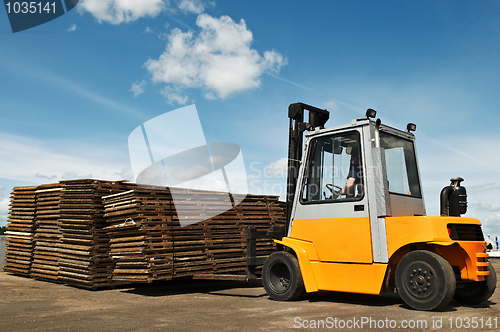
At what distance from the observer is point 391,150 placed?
21.7ft

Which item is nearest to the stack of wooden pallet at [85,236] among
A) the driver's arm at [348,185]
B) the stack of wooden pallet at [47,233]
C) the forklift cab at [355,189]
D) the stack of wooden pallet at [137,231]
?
the stack of wooden pallet at [137,231]

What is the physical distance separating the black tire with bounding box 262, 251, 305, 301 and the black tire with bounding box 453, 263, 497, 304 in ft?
8.13

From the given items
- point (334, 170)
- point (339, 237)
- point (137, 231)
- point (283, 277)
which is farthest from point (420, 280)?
point (137, 231)

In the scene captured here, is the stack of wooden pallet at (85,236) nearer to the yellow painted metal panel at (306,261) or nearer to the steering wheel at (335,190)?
the yellow painted metal panel at (306,261)

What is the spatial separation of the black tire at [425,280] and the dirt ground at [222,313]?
0.16m

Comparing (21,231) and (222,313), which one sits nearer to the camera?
(222,313)

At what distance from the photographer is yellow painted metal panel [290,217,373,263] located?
595cm

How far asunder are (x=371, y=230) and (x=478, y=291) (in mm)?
2049

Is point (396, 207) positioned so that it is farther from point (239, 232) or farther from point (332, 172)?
point (239, 232)

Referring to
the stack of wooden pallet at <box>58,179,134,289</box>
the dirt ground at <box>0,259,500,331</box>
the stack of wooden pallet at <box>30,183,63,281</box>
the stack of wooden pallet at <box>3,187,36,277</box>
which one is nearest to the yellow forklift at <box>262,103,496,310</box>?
the dirt ground at <box>0,259,500,331</box>

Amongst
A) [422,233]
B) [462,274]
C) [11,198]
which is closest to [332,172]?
[422,233]

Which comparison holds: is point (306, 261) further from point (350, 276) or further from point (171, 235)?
point (171, 235)

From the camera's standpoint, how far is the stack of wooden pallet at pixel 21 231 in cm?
1156

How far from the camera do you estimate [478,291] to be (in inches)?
248
